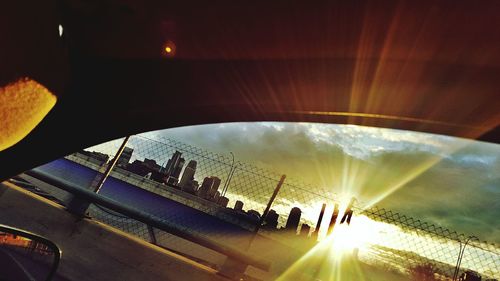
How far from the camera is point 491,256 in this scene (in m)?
8.93

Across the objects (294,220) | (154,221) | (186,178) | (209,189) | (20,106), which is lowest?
(154,221)

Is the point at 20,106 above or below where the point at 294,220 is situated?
below

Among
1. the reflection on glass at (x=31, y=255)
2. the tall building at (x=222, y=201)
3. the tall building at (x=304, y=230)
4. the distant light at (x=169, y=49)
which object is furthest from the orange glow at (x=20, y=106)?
the tall building at (x=222, y=201)

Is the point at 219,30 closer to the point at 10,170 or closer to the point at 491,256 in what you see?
the point at 10,170

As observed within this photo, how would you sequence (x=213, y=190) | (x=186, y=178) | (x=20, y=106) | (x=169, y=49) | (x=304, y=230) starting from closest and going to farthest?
(x=20, y=106) < (x=169, y=49) < (x=304, y=230) < (x=213, y=190) < (x=186, y=178)

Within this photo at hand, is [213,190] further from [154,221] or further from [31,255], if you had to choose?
[154,221]

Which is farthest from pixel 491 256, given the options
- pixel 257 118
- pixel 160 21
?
pixel 160 21

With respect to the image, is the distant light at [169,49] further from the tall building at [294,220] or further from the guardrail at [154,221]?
the tall building at [294,220]

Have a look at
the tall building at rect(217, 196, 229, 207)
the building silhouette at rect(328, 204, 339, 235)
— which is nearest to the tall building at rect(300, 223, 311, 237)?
the building silhouette at rect(328, 204, 339, 235)

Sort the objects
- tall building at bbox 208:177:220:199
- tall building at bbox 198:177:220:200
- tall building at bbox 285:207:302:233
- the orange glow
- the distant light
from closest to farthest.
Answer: the orange glow → the distant light → tall building at bbox 285:207:302:233 → tall building at bbox 198:177:220:200 → tall building at bbox 208:177:220:199

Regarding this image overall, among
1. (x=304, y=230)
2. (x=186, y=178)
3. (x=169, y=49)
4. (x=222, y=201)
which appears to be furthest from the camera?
(x=186, y=178)

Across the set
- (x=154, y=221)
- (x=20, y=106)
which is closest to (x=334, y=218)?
(x=154, y=221)

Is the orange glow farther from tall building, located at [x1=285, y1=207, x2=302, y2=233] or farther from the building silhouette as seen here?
tall building, located at [x1=285, y1=207, x2=302, y2=233]

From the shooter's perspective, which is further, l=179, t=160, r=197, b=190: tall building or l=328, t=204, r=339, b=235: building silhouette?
l=179, t=160, r=197, b=190: tall building
